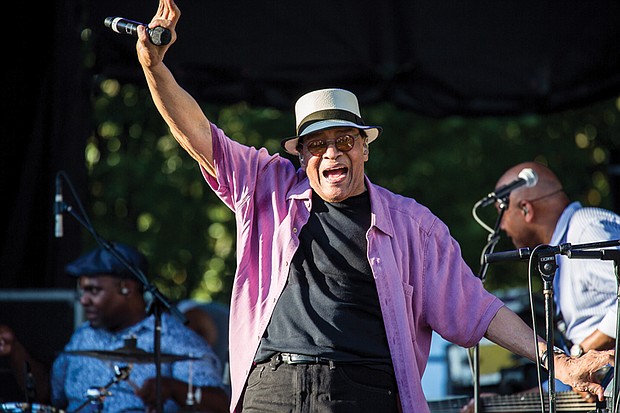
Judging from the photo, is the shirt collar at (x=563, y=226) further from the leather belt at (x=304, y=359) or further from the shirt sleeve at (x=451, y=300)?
the leather belt at (x=304, y=359)

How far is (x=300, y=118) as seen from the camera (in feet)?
13.9

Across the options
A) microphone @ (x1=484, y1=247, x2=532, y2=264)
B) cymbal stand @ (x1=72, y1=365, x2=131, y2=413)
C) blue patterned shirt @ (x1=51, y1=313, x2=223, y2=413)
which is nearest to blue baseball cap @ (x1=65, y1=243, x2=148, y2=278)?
blue patterned shirt @ (x1=51, y1=313, x2=223, y2=413)

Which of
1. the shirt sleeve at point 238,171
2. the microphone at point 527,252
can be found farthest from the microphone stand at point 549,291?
the shirt sleeve at point 238,171

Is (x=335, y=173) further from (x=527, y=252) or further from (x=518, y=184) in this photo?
(x=518, y=184)

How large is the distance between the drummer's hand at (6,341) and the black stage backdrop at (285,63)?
30 cm

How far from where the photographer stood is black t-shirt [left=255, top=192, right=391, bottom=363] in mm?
3771

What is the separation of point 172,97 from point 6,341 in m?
2.99

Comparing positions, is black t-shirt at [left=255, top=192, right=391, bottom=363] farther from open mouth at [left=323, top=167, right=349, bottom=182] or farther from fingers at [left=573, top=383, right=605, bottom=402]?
fingers at [left=573, top=383, right=605, bottom=402]

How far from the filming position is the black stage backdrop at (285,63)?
21.0 ft

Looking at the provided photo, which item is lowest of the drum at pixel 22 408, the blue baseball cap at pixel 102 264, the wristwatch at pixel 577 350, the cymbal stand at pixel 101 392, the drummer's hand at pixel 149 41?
the drum at pixel 22 408

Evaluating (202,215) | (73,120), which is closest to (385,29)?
(73,120)

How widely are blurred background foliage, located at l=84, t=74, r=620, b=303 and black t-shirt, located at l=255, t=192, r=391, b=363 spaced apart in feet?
23.9

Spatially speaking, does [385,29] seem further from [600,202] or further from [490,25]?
[600,202]

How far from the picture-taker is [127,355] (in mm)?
5742
